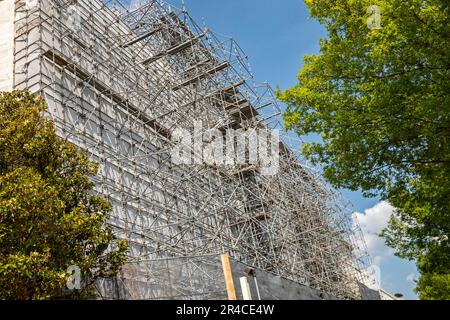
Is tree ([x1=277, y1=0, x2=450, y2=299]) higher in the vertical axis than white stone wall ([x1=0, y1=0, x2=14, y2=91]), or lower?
lower

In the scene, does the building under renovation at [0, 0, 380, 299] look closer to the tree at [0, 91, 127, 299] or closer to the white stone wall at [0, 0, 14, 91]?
the white stone wall at [0, 0, 14, 91]

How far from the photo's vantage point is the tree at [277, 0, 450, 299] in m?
7.11

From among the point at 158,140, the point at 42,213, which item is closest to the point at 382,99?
the point at 42,213

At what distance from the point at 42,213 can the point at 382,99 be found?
20.6ft

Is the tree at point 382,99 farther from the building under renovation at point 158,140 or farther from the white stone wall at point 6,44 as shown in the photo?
the white stone wall at point 6,44

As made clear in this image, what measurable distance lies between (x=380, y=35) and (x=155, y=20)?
1488 cm

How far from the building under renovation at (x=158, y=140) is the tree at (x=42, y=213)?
2.29m

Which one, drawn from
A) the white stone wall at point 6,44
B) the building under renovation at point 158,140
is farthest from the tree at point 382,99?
the white stone wall at point 6,44

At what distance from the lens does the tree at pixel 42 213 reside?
7.34m

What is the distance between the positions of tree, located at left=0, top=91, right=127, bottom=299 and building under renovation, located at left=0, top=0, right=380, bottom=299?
7.51 feet

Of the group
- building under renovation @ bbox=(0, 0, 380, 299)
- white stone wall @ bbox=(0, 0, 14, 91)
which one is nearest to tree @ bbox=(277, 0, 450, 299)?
building under renovation @ bbox=(0, 0, 380, 299)

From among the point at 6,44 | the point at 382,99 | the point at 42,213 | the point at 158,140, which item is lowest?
the point at 42,213

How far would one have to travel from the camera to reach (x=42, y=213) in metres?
7.70

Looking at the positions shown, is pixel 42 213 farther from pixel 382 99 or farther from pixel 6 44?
pixel 6 44
